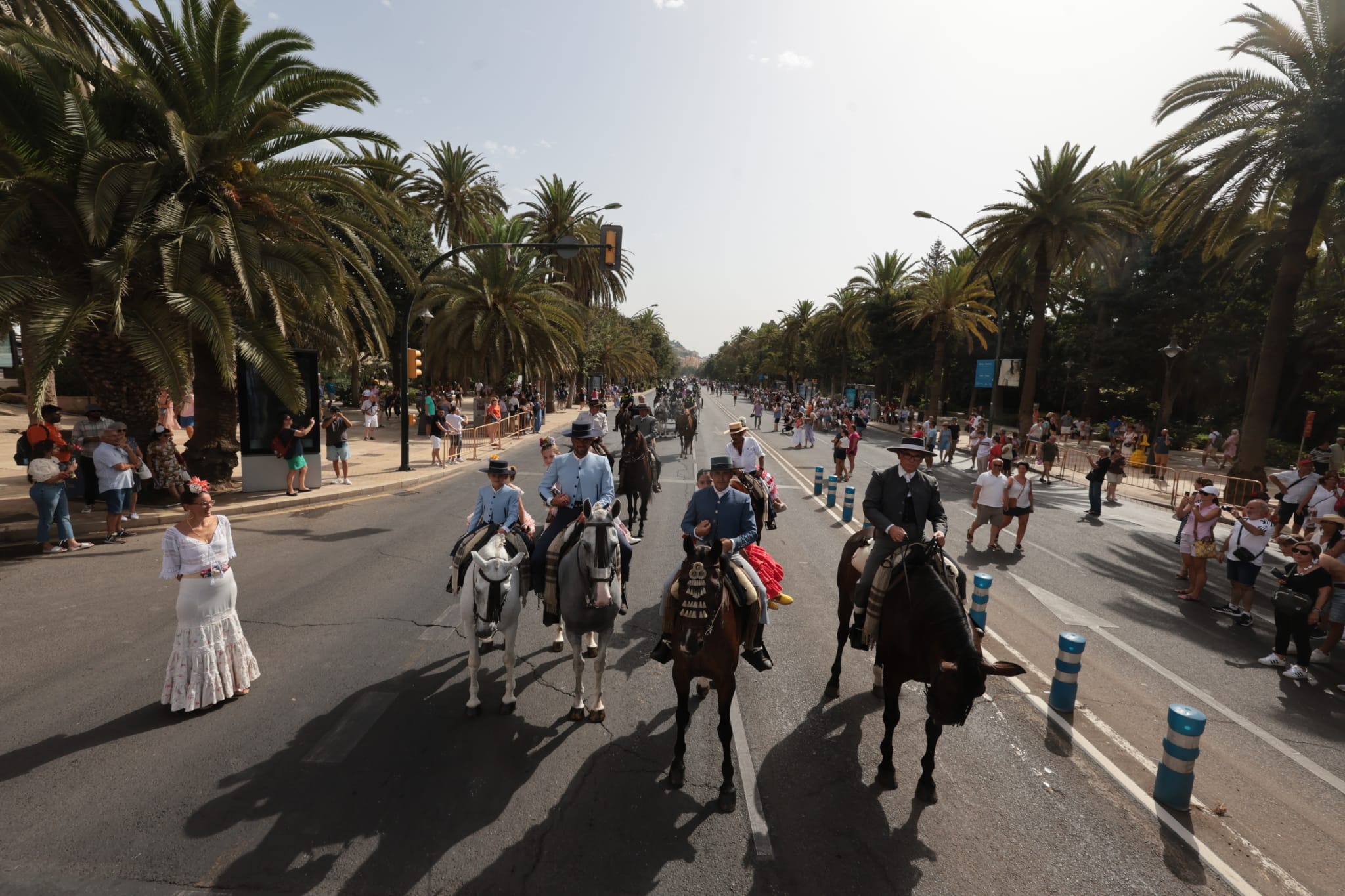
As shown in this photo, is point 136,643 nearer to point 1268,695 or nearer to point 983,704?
point 983,704

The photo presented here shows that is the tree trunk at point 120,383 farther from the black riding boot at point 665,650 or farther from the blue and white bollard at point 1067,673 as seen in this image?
the blue and white bollard at point 1067,673

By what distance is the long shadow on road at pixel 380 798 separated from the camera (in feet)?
13.1

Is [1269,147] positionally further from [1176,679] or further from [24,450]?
[24,450]

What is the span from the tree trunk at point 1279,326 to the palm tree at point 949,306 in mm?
17738

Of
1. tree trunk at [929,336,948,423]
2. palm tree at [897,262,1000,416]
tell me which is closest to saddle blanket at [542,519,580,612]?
palm tree at [897,262,1000,416]

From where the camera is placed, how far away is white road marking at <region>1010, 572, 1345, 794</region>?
5.64m

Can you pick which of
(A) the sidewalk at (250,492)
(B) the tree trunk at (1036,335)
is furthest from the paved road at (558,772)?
(B) the tree trunk at (1036,335)

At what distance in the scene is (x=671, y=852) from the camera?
4.27 m

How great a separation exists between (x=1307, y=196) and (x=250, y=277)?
24.4 m

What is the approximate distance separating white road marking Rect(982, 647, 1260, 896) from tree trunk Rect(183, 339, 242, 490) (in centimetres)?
1576

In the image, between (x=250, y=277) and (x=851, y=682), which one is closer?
(x=851, y=682)

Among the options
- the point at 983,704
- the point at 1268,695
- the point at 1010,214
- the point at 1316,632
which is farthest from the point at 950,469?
the point at 983,704

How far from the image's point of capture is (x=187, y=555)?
5.44 m

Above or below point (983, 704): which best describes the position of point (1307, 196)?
above
